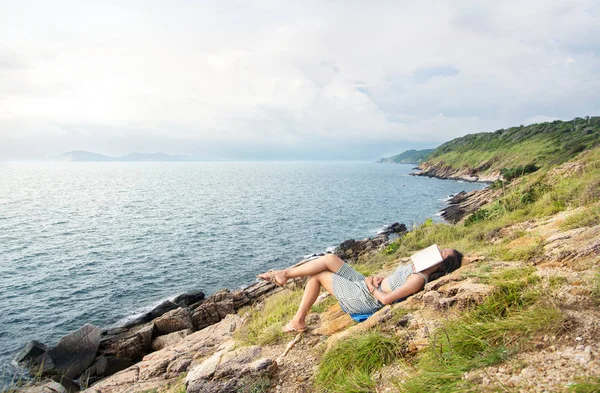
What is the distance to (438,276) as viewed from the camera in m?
5.01

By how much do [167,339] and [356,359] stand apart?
1178cm

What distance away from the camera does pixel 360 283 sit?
206 inches

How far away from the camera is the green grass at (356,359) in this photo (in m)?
3.56

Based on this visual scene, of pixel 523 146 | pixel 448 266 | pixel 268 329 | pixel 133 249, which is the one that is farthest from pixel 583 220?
pixel 523 146

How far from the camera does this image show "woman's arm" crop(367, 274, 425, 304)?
475 cm

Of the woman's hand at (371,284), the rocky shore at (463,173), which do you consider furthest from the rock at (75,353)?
the rocky shore at (463,173)

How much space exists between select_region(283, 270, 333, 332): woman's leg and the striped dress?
0.13m

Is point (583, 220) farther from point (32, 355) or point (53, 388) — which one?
point (32, 355)

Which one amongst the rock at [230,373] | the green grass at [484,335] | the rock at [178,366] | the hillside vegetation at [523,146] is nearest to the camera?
the green grass at [484,335]

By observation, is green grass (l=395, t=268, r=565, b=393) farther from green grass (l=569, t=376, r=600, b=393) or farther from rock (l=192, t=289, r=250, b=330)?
rock (l=192, t=289, r=250, b=330)

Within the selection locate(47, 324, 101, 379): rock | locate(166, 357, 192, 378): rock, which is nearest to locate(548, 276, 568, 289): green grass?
locate(166, 357, 192, 378): rock

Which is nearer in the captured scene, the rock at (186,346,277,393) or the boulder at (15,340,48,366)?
the rock at (186,346,277,393)

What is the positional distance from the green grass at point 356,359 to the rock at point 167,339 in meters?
10.9

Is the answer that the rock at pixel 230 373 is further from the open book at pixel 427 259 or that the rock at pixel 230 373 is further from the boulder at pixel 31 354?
the boulder at pixel 31 354
